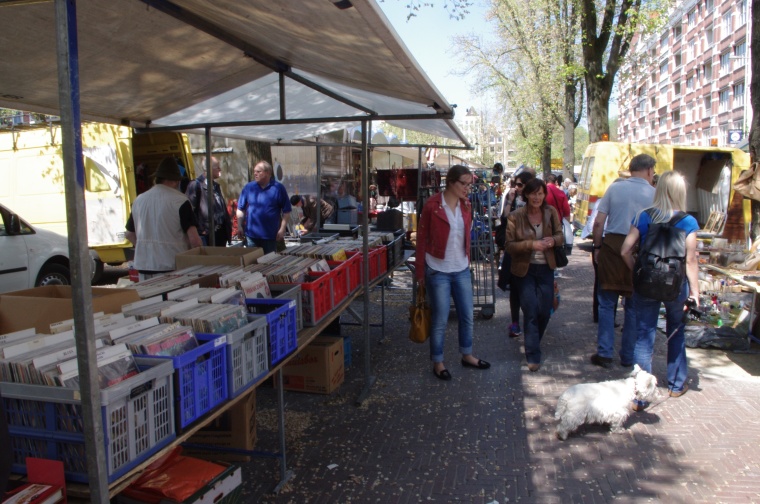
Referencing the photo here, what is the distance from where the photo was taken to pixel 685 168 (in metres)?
16.3

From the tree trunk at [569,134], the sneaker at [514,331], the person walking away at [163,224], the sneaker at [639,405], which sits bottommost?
the sneaker at [639,405]

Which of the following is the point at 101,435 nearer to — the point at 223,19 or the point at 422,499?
the point at 422,499

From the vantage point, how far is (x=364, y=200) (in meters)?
5.04

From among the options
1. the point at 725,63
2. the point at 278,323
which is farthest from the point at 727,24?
the point at 278,323

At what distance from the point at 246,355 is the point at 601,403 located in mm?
2628

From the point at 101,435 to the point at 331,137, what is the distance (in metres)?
Answer: 13.6

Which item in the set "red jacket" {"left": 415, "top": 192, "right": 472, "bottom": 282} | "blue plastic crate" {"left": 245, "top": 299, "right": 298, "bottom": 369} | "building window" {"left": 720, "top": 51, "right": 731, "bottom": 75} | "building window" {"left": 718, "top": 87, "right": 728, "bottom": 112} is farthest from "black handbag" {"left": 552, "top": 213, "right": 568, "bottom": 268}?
"building window" {"left": 718, "top": 87, "right": 728, "bottom": 112}

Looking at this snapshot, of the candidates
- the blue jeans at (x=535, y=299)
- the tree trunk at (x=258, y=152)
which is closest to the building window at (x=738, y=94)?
the tree trunk at (x=258, y=152)

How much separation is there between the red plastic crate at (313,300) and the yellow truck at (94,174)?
6.58m

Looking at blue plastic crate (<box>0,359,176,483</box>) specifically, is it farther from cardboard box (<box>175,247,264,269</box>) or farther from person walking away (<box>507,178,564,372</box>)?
person walking away (<box>507,178,564,372</box>)

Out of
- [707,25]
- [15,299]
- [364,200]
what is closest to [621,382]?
[364,200]

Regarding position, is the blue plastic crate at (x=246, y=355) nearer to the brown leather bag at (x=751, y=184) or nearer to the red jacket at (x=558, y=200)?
the red jacket at (x=558, y=200)

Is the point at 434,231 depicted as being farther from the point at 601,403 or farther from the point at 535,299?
the point at 601,403

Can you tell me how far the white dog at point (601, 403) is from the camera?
13.7 feet
